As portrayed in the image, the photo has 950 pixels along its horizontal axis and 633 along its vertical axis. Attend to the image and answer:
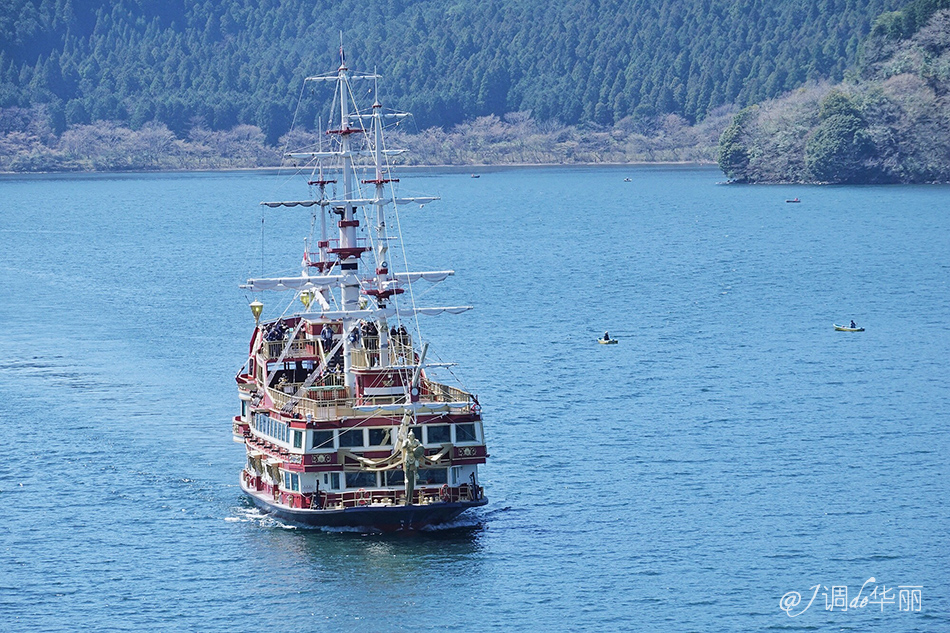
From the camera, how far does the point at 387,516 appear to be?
65625 millimetres

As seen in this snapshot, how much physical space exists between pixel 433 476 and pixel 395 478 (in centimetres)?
150

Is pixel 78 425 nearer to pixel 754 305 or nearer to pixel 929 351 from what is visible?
pixel 929 351

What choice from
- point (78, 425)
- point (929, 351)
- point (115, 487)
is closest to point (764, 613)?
point (115, 487)

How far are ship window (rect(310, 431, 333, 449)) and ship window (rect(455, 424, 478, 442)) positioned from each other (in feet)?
15.9

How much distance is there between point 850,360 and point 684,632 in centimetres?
4866

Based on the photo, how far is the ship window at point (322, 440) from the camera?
6638 centimetres

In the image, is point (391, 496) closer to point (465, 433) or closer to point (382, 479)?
point (382, 479)

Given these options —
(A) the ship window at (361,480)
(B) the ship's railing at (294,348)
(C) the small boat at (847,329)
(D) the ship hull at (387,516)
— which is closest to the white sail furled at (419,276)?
(B) the ship's railing at (294,348)

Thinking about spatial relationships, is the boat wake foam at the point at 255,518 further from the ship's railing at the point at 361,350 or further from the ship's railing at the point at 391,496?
the ship's railing at the point at 361,350

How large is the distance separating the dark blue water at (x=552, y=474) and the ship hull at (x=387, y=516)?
0.73 meters

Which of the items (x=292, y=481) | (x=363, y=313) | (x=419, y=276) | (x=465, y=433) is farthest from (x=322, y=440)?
(x=419, y=276)

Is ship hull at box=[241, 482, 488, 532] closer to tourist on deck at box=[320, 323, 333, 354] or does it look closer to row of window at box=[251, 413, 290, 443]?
row of window at box=[251, 413, 290, 443]

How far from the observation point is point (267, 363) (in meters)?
73.7

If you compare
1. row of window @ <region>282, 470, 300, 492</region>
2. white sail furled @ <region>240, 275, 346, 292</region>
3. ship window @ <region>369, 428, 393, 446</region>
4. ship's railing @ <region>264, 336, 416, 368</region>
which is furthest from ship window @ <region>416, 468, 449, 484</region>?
white sail furled @ <region>240, 275, 346, 292</region>
